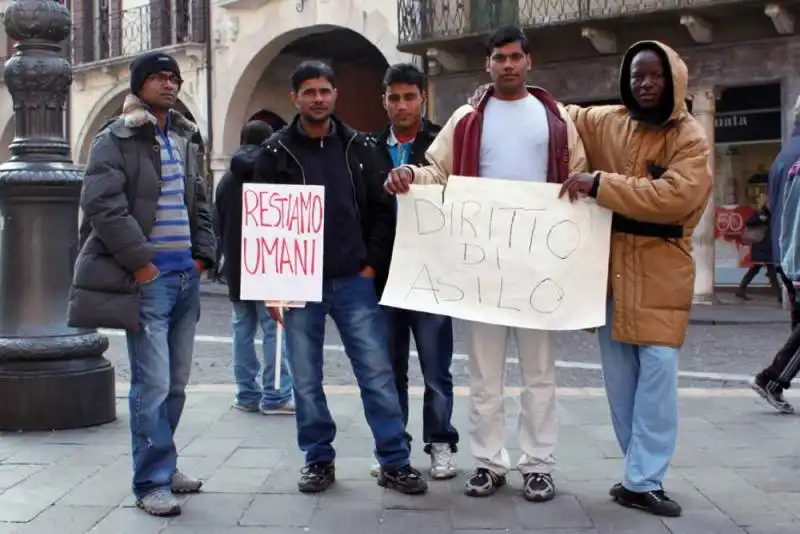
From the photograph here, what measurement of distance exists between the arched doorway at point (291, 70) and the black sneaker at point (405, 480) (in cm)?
1617

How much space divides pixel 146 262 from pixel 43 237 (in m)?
2.36

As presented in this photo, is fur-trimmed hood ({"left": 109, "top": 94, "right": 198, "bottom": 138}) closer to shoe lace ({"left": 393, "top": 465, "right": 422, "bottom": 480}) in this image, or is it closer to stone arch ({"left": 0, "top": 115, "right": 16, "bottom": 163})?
shoe lace ({"left": 393, "top": 465, "right": 422, "bottom": 480})

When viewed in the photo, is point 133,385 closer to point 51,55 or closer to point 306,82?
point 306,82

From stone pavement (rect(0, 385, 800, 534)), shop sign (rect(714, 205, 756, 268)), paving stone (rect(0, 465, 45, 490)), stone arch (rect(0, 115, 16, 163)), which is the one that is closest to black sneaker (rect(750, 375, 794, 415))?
stone pavement (rect(0, 385, 800, 534))

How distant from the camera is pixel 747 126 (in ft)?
55.8

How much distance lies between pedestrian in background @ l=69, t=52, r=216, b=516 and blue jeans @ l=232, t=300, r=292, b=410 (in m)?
2.10

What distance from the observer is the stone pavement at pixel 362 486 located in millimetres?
4094

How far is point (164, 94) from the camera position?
442 centimetres

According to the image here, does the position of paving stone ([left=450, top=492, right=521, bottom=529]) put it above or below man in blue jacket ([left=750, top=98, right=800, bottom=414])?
below

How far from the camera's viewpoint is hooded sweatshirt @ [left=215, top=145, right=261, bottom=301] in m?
5.72

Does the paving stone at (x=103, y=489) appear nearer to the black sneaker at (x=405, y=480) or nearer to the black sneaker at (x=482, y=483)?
the black sneaker at (x=405, y=480)

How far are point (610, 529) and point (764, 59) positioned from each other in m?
12.9

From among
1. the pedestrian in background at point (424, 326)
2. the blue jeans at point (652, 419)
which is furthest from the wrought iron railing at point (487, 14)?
the blue jeans at point (652, 419)

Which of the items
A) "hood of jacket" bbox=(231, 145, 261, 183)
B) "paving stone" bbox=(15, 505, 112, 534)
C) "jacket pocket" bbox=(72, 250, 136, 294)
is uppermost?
"hood of jacket" bbox=(231, 145, 261, 183)
